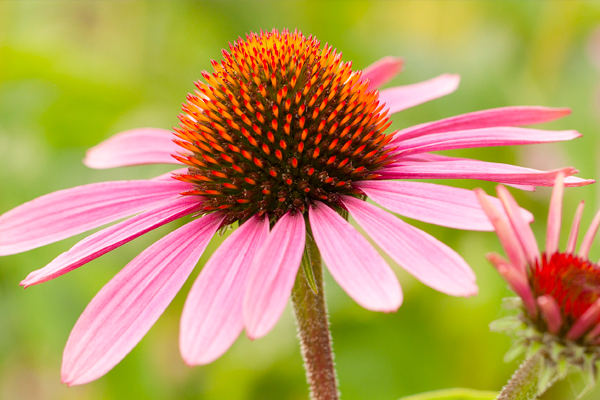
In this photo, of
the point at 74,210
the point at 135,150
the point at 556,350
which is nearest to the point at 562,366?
the point at 556,350

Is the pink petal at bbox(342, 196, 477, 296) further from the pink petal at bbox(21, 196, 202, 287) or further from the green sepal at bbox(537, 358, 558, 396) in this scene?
the pink petal at bbox(21, 196, 202, 287)

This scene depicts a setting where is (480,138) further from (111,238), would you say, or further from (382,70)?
(111,238)

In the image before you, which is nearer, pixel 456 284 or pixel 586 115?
pixel 456 284

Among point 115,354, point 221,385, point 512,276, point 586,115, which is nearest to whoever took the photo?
point 512,276

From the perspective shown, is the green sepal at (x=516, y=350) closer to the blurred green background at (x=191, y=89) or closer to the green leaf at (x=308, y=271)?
the green leaf at (x=308, y=271)

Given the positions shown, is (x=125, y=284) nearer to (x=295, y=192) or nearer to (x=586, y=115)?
(x=295, y=192)


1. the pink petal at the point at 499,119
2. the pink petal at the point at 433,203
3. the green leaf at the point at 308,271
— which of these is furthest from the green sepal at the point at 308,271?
the pink petal at the point at 499,119

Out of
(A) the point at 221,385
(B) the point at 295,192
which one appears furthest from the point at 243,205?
(A) the point at 221,385
